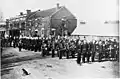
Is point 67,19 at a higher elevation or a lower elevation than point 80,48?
higher

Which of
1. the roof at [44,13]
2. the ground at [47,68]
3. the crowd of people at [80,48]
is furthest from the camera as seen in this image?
the crowd of people at [80,48]

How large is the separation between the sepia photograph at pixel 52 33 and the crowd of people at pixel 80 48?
0.04 feet

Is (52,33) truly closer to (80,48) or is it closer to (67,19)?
(67,19)

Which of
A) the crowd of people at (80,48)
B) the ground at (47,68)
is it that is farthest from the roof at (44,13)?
the ground at (47,68)

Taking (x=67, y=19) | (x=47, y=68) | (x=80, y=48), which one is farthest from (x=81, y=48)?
(x=47, y=68)

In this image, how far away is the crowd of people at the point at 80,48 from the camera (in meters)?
2.04

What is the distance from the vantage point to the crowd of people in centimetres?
204

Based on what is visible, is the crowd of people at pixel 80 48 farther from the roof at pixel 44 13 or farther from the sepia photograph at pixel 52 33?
the roof at pixel 44 13

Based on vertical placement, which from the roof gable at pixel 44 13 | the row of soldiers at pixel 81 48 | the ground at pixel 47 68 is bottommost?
the ground at pixel 47 68

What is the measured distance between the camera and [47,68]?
1846 millimetres

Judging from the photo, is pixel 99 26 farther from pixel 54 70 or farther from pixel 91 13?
pixel 54 70

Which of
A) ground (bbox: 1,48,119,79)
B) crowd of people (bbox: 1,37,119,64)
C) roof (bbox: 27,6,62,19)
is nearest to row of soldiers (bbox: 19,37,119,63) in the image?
crowd of people (bbox: 1,37,119,64)

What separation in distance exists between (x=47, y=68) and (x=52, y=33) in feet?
1.31

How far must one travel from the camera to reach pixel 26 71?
1734mm
